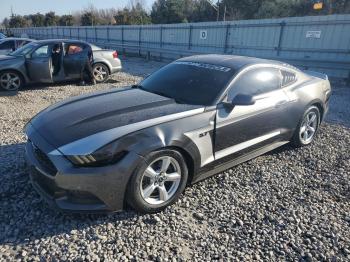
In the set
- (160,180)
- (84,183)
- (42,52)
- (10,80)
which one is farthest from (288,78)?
(10,80)

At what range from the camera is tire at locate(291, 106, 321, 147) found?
4.86 meters

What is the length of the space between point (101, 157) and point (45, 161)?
61 centimetres

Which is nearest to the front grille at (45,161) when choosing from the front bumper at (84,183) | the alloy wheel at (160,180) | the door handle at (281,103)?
the front bumper at (84,183)

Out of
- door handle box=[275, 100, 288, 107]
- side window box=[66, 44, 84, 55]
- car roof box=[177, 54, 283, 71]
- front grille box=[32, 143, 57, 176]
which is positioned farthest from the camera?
side window box=[66, 44, 84, 55]

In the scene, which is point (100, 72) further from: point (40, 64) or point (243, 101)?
point (243, 101)

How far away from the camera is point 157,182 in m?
3.21

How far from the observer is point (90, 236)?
2.90 meters

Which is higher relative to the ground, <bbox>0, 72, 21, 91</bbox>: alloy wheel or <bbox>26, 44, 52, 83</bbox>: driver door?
<bbox>26, 44, 52, 83</bbox>: driver door

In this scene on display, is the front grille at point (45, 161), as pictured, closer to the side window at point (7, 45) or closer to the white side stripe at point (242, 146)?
the white side stripe at point (242, 146)

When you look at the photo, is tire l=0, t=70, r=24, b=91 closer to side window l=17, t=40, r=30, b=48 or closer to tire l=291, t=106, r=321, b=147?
side window l=17, t=40, r=30, b=48

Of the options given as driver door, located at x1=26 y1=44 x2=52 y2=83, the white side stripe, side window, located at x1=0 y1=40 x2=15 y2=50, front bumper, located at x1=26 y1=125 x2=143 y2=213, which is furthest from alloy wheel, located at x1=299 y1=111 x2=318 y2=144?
side window, located at x1=0 y1=40 x2=15 y2=50

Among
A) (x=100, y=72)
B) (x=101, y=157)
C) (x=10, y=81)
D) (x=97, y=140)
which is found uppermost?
(x=97, y=140)

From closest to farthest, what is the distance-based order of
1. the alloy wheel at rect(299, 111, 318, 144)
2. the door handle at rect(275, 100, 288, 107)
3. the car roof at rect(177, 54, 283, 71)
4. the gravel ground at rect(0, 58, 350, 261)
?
the gravel ground at rect(0, 58, 350, 261) → the car roof at rect(177, 54, 283, 71) → the door handle at rect(275, 100, 288, 107) → the alloy wheel at rect(299, 111, 318, 144)

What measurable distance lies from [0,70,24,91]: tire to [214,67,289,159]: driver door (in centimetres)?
707
